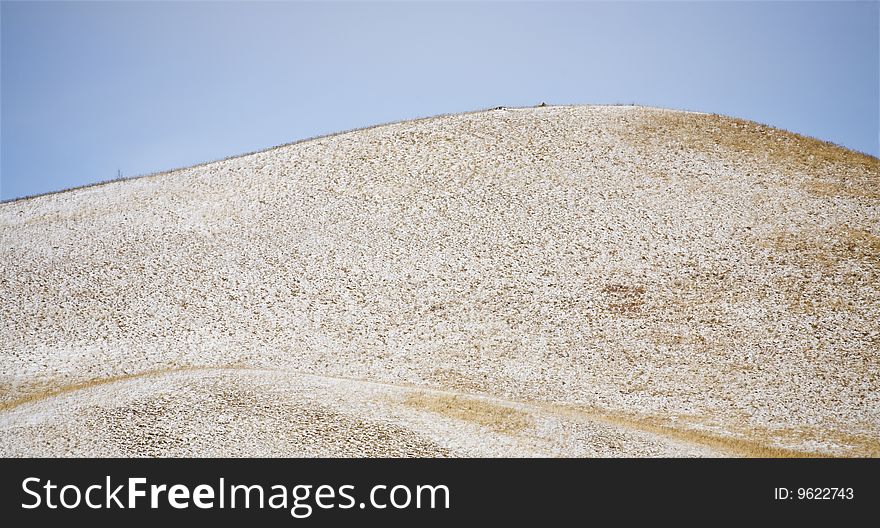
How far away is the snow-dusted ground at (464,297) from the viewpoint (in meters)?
17.7

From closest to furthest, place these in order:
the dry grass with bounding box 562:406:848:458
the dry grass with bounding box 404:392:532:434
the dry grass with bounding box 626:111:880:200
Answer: the dry grass with bounding box 562:406:848:458 → the dry grass with bounding box 404:392:532:434 → the dry grass with bounding box 626:111:880:200

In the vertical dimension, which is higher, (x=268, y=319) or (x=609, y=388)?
(x=268, y=319)

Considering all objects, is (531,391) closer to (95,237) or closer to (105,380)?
(105,380)

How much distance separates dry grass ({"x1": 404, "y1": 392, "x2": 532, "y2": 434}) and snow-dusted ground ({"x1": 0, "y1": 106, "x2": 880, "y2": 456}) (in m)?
0.10

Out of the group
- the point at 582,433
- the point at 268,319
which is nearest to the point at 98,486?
the point at 582,433

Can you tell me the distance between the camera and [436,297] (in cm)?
2659

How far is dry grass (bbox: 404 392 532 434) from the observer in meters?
17.6

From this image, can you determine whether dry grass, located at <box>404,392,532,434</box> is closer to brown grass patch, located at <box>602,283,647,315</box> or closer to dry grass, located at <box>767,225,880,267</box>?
brown grass patch, located at <box>602,283,647,315</box>

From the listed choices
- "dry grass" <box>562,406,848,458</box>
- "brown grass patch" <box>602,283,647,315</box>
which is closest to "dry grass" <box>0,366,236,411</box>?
"dry grass" <box>562,406,848,458</box>

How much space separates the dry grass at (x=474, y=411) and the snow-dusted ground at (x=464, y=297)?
3.9 inches

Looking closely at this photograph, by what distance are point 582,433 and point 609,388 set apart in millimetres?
4307

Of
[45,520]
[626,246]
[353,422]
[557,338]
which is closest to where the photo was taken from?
[45,520]

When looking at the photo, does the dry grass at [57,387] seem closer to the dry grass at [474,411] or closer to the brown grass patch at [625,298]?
the dry grass at [474,411]

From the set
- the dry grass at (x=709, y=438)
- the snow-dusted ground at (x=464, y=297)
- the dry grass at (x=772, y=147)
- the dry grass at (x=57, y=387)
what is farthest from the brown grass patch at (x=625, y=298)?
the dry grass at (x=57, y=387)
